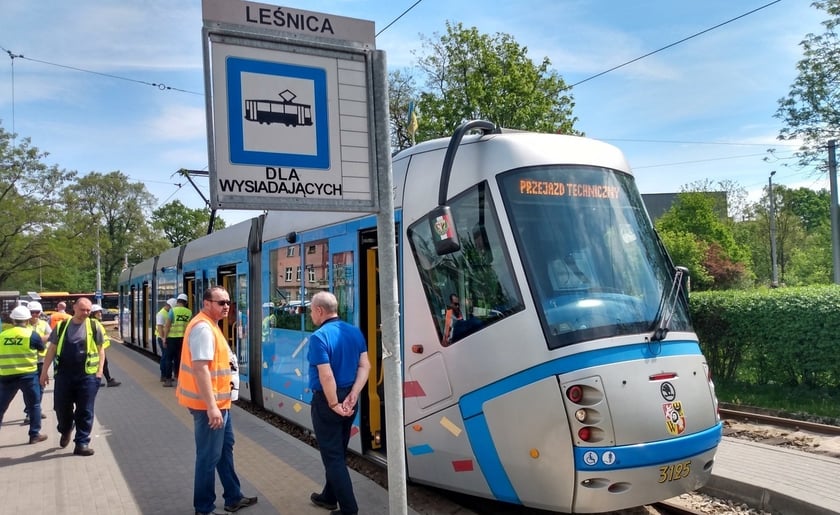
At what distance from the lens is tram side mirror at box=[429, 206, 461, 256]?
165 inches

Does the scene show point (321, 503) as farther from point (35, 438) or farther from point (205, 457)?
point (35, 438)

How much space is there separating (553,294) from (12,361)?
6604 mm

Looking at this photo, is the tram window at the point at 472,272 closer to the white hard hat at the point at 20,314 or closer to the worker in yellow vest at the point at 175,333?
the white hard hat at the point at 20,314

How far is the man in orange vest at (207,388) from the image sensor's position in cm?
466

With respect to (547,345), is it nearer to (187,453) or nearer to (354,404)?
(354,404)

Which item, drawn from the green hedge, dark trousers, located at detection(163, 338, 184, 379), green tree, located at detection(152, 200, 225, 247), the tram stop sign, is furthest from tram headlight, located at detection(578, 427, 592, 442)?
green tree, located at detection(152, 200, 225, 247)

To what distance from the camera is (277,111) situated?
3.29m

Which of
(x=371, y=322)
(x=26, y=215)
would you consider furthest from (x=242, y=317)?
(x=26, y=215)

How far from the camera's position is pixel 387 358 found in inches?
134

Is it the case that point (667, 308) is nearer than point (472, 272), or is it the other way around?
point (667, 308)

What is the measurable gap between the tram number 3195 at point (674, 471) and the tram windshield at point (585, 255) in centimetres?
93

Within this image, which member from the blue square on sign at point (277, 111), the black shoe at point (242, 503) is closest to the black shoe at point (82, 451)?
the black shoe at point (242, 503)

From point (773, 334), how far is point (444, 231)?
28.4 feet

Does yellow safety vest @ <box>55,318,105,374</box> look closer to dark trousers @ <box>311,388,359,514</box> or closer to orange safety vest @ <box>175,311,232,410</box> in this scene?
orange safety vest @ <box>175,311,232,410</box>
